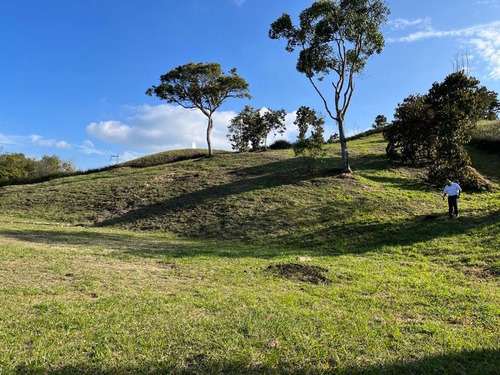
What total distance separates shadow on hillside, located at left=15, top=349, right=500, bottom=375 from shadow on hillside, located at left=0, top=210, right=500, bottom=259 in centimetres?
661

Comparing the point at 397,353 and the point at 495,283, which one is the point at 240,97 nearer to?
the point at 495,283

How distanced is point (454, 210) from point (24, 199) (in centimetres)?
2690

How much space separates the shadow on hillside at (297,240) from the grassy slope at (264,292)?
8 centimetres

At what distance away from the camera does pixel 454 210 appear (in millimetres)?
14922

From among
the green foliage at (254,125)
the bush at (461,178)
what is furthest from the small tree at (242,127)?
the bush at (461,178)

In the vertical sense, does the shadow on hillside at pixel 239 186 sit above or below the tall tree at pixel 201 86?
below

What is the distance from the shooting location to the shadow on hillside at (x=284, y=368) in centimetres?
359

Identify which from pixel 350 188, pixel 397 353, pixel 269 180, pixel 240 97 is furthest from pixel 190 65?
pixel 397 353

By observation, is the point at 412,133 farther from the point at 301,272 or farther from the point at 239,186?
the point at 301,272

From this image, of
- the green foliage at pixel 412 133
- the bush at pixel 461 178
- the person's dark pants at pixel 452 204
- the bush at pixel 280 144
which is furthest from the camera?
the bush at pixel 280 144

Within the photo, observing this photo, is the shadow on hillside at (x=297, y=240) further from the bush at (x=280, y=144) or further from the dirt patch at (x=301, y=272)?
the bush at (x=280, y=144)

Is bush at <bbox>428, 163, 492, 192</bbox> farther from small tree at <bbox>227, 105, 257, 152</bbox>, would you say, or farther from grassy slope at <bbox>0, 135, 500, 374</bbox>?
small tree at <bbox>227, 105, 257, 152</bbox>

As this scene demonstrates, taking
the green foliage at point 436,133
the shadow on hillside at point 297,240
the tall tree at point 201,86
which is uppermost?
the tall tree at point 201,86

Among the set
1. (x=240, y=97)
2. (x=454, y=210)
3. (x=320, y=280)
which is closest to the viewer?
(x=320, y=280)
